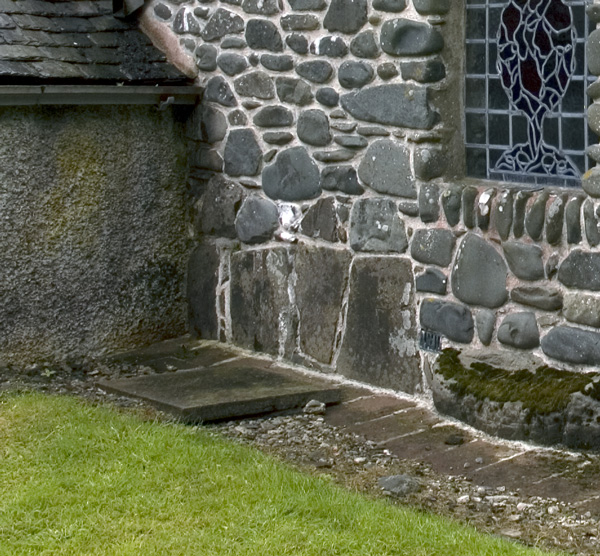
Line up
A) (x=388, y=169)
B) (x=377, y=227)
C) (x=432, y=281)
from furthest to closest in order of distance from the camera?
(x=377, y=227)
(x=388, y=169)
(x=432, y=281)

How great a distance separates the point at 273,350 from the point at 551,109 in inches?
86.2

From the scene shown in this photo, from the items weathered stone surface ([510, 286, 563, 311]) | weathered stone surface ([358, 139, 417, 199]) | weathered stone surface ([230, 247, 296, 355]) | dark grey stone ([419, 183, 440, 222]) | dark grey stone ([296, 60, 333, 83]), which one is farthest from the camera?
weathered stone surface ([230, 247, 296, 355])

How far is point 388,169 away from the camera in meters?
6.32

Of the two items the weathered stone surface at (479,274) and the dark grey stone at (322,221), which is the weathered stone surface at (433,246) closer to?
the weathered stone surface at (479,274)

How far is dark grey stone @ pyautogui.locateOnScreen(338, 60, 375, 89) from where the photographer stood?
634cm

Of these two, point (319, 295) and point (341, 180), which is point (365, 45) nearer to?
point (341, 180)

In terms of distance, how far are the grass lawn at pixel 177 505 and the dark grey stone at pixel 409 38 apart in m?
2.10

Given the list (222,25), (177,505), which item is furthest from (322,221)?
(177,505)

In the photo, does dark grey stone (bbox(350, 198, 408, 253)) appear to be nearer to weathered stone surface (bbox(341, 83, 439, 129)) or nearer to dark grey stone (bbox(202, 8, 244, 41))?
weathered stone surface (bbox(341, 83, 439, 129))

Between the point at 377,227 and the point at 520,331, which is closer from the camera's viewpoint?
the point at 520,331

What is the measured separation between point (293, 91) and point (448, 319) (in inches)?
63.3

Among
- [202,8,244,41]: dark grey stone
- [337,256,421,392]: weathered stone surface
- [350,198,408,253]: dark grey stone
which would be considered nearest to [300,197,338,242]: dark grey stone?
[350,198,408,253]: dark grey stone

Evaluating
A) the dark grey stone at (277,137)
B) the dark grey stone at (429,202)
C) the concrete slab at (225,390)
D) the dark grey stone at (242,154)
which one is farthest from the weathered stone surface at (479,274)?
the dark grey stone at (242,154)

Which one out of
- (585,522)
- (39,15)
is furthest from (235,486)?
(39,15)
